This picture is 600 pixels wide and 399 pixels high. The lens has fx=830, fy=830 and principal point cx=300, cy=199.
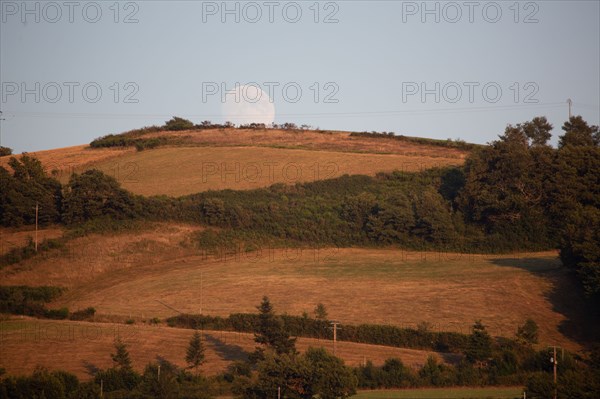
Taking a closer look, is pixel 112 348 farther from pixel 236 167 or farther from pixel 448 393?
pixel 236 167

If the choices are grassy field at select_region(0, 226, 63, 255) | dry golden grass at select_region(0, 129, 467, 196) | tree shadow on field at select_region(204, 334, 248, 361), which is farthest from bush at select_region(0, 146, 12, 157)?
tree shadow on field at select_region(204, 334, 248, 361)

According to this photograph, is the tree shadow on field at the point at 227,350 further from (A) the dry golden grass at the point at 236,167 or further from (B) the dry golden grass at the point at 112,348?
(A) the dry golden grass at the point at 236,167

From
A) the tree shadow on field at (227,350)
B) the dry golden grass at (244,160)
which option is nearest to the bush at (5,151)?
the dry golden grass at (244,160)

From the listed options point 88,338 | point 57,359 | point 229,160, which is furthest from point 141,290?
point 229,160

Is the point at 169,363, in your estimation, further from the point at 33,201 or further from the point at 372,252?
the point at 33,201

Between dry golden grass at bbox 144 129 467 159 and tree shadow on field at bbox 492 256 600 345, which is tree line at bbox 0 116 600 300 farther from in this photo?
dry golden grass at bbox 144 129 467 159

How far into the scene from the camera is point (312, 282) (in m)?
58.0

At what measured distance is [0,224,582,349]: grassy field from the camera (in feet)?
168

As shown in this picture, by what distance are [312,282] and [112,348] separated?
16566mm

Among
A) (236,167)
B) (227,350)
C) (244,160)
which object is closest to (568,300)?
(227,350)

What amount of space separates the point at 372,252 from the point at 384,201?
22.1 feet

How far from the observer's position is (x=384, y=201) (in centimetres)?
7219

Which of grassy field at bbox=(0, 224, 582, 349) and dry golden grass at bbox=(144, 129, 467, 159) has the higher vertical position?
dry golden grass at bbox=(144, 129, 467, 159)

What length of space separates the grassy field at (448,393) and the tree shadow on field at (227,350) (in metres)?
8.46
